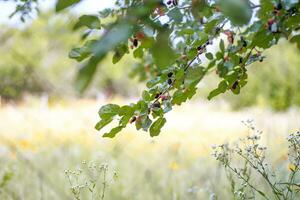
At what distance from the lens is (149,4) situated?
0.66 metres

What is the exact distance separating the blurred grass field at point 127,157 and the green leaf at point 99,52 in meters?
1.07

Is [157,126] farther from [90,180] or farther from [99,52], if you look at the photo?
[99,52]

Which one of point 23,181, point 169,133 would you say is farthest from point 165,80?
point 169,133

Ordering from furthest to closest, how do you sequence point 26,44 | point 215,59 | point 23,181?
point 26,44 → point 23,181 → point 215,59

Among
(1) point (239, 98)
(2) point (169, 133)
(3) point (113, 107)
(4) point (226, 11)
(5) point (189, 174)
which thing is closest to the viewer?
(4) point (226, 11)

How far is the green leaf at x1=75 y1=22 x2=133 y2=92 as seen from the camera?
56 centimetres

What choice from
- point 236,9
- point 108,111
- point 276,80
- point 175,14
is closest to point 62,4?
point 236,9

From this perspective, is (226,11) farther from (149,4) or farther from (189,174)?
(189,174)

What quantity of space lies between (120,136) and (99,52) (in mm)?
5377

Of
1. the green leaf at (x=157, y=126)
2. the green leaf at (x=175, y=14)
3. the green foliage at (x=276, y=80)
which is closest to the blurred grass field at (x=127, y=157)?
the green leaf at (x=157, y=126)

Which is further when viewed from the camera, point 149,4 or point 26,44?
point 26,44

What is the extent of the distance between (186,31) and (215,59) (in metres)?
0.27

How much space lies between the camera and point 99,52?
0.57 meters

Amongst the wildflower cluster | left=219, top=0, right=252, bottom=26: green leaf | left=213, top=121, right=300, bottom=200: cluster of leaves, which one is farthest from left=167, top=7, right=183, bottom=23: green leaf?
the wildflower cluster
